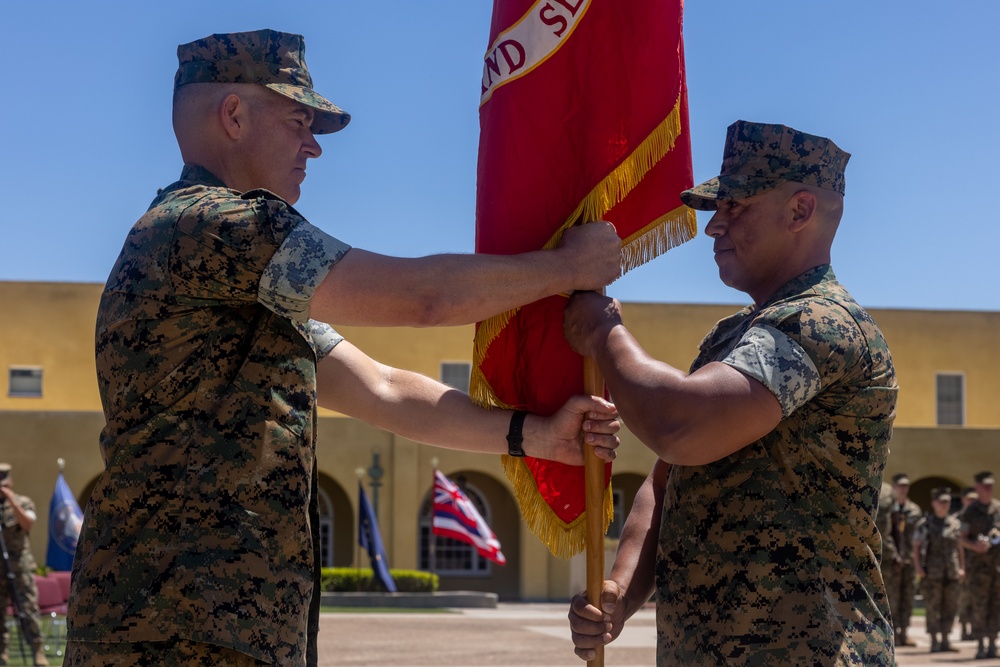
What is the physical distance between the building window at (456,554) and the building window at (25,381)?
1251 cm

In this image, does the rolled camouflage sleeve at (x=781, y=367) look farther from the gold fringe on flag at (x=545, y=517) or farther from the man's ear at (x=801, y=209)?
the gold fringe on flag at (x=545, y=517)

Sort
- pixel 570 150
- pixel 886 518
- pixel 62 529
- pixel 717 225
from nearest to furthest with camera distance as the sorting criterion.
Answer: pixel 717 225 < pixel 570 150 < pixel 62 529 < pixel 886 518

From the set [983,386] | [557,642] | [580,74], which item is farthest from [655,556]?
[983,386]

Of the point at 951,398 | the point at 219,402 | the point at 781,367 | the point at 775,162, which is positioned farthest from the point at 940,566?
the point at 951,398

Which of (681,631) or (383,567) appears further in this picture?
(383,567)

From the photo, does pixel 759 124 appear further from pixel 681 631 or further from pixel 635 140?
pixel 681 631

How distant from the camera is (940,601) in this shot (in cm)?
1767

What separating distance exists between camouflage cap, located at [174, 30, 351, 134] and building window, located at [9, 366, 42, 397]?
37.3 metres

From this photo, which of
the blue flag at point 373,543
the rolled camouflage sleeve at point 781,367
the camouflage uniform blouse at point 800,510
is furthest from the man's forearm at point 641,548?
the blue flag at point 373,543

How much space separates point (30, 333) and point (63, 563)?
77.1 ft

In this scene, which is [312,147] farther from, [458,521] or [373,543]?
[373,543]

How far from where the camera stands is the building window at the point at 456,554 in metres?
36.3

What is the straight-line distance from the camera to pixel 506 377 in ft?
14.6

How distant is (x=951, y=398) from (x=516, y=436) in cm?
4107
